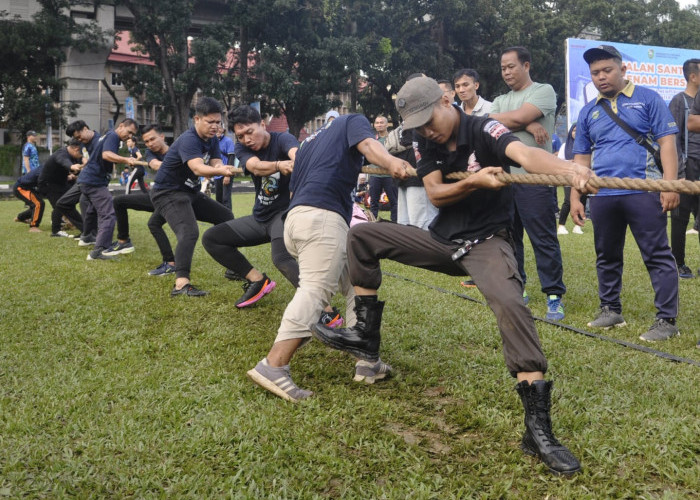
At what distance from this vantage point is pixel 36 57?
35094mm

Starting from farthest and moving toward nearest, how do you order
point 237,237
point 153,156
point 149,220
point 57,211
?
point 57,211
point 153,156
point 149,220
point 237,237

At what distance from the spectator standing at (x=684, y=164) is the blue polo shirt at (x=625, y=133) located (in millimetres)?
1426

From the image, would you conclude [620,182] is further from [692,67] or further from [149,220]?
[149,220]

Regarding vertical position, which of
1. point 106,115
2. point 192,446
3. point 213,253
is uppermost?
point 106,115

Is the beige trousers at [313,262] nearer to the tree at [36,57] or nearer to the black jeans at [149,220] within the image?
the black jeans at [149,220]

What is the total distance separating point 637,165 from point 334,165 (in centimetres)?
249

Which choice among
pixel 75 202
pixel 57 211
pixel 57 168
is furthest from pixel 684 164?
pixel 57 168

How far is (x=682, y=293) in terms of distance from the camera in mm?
6312

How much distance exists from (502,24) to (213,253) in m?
37.5

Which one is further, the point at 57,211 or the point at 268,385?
the point at 57,211

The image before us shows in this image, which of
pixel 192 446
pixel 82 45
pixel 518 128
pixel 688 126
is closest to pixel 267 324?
pixel 192 446

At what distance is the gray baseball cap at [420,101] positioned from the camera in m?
3.10

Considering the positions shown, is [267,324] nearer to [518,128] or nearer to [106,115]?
[518,128]

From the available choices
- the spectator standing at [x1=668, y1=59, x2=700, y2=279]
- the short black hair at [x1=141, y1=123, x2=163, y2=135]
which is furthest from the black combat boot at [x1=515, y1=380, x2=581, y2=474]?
the short black hair at [x1=141, y1=123, x2=163, y2=135]
